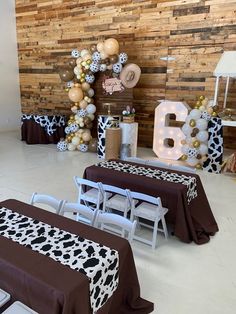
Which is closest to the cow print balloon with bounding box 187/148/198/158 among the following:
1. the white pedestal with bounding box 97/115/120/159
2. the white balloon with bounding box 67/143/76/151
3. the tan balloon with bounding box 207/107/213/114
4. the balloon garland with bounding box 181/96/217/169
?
the balloon garland with bounding box 181/96/217/169

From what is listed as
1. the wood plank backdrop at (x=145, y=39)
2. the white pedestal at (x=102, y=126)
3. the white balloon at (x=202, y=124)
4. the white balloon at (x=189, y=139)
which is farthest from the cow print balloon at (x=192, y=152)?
the white pedestal at (x=102, y=126)

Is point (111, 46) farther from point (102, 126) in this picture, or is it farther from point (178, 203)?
point (178, 203)

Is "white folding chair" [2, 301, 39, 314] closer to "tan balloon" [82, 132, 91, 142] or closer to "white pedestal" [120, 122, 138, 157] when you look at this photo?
"white pedestal" [120, 122, 138, 157]

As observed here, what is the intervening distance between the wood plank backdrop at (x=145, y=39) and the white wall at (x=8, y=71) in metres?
0.31

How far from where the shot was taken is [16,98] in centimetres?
927

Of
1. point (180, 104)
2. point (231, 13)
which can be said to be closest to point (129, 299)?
point (180, 104)

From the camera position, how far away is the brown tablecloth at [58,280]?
1.35m

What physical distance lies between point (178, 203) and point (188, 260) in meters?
0.55

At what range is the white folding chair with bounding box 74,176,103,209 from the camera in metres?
3.00

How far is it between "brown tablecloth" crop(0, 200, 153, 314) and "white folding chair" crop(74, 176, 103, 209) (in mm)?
1073

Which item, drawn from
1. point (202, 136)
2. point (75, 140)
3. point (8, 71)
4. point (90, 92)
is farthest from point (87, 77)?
point (8, 71)

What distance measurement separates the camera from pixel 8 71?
350 inches

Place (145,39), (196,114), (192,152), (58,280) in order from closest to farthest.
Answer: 1. (58,280)
2. (196,114)
3. (192,152)
4. (145,39)

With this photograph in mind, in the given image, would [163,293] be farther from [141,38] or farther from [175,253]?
[141,38]
